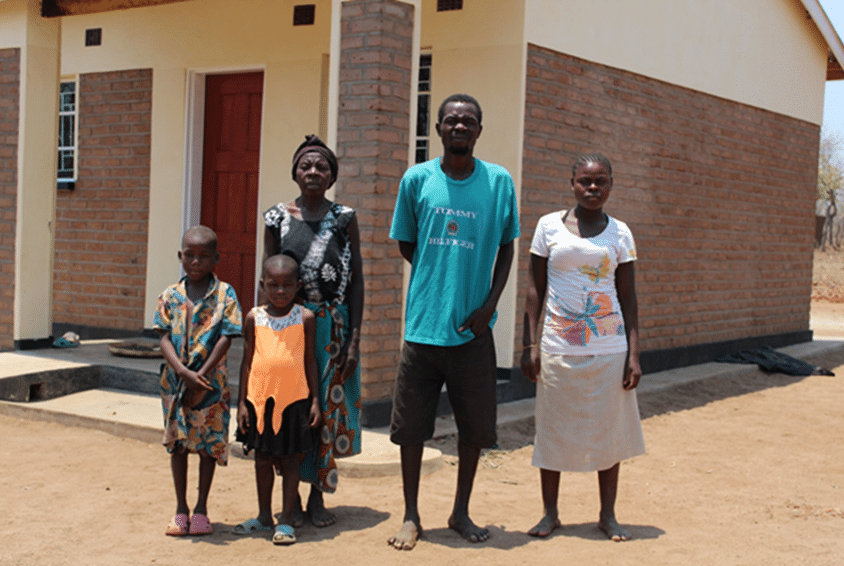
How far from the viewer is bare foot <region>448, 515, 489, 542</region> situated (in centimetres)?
428

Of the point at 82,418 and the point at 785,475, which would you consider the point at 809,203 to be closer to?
the point at 785,475

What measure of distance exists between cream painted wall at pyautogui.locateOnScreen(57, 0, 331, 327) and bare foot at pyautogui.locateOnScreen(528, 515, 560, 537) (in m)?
4.63

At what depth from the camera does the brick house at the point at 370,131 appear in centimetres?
625

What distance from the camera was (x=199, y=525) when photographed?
4.25 metres

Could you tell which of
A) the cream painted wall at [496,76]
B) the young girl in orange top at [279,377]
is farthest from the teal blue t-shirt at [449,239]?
the cream painted wall at [496,76]

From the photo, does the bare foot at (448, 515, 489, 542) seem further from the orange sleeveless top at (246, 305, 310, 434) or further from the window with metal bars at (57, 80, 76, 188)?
the window with metal bars at (57, 80, 76, 188)

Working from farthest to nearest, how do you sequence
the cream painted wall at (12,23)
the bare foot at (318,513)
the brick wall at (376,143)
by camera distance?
the cream painted wall at (12,23), the brick wall at (376,143), the bare foot at (318,513)

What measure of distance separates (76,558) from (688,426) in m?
5.18

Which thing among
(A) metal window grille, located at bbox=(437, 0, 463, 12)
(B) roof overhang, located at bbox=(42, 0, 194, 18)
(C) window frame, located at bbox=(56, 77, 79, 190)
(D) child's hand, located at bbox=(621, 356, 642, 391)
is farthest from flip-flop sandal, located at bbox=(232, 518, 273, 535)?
(C) window frame, located at bbox=(56, 77, 79, 190)

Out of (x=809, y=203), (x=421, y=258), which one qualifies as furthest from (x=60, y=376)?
(x=809, y=203)

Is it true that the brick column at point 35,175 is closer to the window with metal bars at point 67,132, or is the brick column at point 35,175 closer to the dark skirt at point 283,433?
the window with metal bars at point 67,132

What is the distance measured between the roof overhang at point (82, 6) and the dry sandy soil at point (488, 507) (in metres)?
3.68

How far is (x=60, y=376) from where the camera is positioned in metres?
7.20

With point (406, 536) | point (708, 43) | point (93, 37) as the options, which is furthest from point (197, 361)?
point (708, 43)
